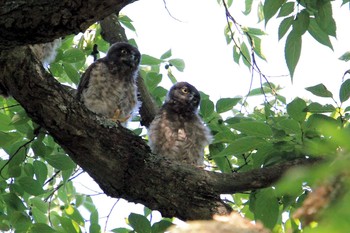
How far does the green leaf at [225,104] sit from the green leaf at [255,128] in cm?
102

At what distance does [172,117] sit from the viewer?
491 centimetres

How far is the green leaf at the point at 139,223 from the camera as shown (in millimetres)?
3084

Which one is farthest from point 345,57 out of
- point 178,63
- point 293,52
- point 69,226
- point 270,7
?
point 178,63

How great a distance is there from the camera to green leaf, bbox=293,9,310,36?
106 inches

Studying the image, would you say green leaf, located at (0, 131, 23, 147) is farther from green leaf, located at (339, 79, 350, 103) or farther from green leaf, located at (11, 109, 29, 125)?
green leaf, located at (339, 79, 350, 103)

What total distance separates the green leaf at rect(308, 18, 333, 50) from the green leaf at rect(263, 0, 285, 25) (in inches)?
10.8

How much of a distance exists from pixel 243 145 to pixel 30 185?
4.67 ft

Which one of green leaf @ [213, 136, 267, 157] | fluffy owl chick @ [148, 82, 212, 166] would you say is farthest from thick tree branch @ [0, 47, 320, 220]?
fluffy owl chick @ [148, 82, 212, 166]

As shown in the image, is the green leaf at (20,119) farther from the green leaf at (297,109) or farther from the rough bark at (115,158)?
the green leaf at (297,109)

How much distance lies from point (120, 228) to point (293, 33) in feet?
5.51

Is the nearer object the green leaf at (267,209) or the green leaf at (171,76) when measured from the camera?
the green leaf at (267,209)

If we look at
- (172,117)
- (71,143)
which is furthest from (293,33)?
(172,117)

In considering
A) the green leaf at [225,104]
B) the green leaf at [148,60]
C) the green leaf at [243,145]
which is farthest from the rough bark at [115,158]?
the green leaf at [148,60]

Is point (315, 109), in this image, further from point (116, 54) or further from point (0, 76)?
point (116, 54)
